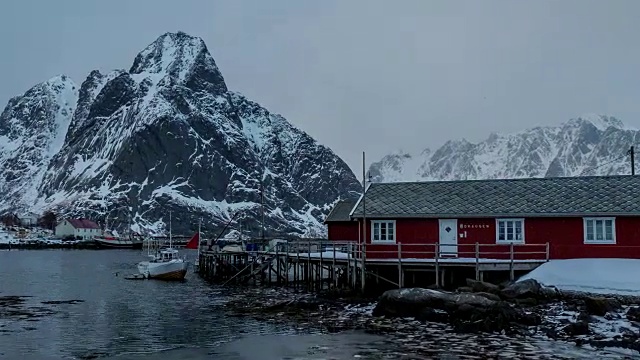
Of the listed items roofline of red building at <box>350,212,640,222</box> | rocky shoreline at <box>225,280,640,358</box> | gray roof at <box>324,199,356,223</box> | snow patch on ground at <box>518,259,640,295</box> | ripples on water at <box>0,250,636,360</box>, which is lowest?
ripples on water at <box>0,250,636,360</box>

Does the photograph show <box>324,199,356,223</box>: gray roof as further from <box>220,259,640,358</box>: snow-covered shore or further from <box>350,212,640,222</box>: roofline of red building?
<box>220,259,640,358</box>: snow-covered shore

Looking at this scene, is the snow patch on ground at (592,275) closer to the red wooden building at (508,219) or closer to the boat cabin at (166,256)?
the red wooden building at (508,219)

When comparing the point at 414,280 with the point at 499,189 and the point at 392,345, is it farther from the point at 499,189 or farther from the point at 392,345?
the point at 392,345

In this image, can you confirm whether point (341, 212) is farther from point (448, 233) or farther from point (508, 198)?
point (508, 198)

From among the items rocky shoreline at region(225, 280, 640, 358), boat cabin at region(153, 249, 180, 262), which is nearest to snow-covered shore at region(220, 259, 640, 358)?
rocky shoreline at region(225, 280, 640, 358)

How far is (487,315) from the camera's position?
1166 inches

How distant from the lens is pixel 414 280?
143 ft

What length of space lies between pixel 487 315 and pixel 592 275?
9.76 m

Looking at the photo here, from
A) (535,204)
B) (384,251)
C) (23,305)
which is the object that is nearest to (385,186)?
(384,251)

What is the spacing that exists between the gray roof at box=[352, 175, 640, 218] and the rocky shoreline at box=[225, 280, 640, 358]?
657cm

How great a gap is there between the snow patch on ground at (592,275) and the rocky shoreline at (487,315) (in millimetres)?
765

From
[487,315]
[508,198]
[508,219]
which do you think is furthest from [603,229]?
[487,315]

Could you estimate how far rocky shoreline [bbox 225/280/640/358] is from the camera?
27.3 meters

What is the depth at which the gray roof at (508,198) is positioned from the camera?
4078 centimetres
